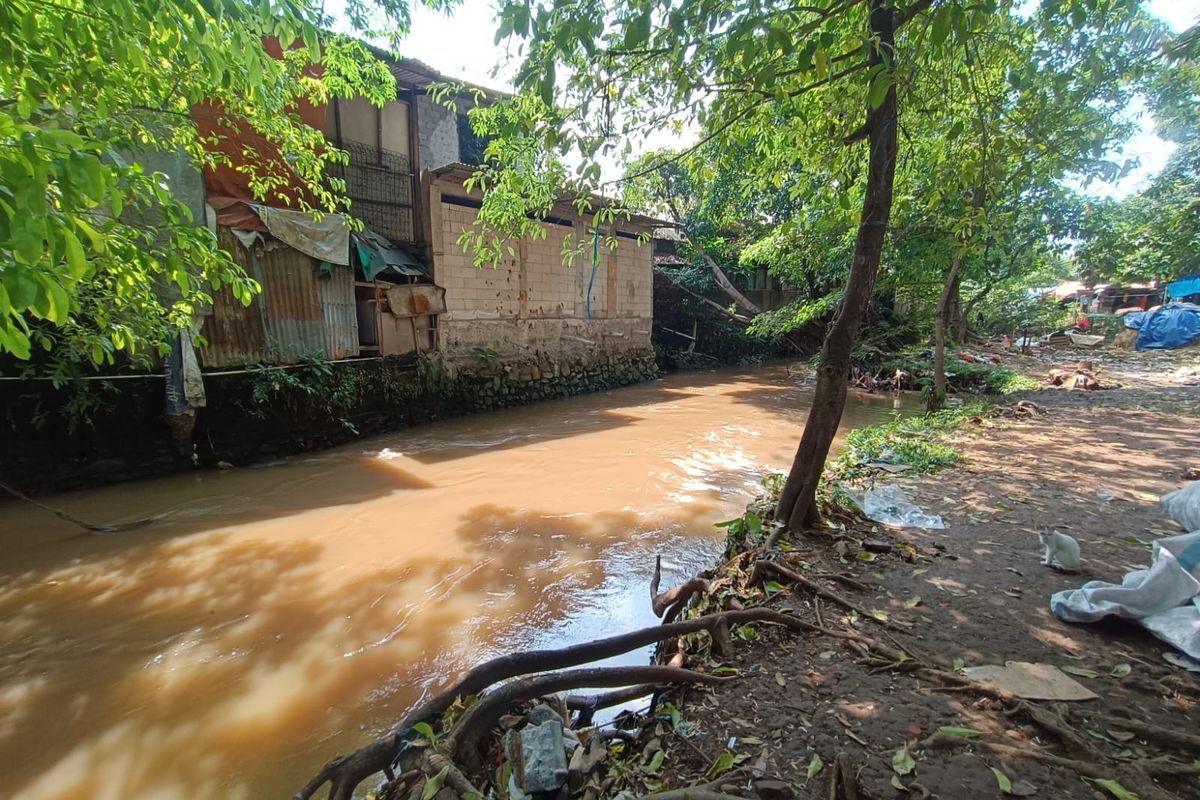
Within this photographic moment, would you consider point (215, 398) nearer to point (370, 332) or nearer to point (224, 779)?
point (370, 332)

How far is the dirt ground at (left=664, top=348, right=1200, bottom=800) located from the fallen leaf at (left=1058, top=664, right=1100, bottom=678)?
0.02m

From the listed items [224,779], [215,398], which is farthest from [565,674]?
[215,398]

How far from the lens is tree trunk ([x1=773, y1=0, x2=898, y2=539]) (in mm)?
3551

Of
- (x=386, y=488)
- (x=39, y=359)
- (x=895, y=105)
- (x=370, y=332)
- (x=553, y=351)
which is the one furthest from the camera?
(x=553, y=351)

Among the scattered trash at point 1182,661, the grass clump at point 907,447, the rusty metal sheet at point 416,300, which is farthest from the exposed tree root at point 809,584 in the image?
the rusty metal sheet at point 416,300

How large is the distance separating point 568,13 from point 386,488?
6.22m

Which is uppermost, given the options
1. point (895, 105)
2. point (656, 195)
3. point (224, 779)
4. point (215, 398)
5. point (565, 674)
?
point (895, 105)

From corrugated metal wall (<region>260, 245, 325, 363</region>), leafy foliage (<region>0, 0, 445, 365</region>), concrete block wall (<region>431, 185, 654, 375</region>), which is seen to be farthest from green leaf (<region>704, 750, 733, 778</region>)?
concrete block wall (<region>431, 185, 654, 375</region>)

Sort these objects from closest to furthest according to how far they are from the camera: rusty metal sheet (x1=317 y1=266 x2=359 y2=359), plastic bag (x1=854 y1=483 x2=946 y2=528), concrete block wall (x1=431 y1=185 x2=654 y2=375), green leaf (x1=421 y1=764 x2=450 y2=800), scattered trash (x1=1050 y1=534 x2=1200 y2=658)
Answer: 1. green leaf (x1=421 y1=764 x2=450 y2=800)
2. scattered trash (x1=1050 y1=534 x2=1200 y2=658)
3. plastic bag (x1=854 y1=483 x2=946 y2=528)
4. rusty metal sheet (x1=317 y1=266 x2=359 y2=359)
5. concrete block wall (x1=431 y1=185 x2=654 y2=375)

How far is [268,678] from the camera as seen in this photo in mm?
3488

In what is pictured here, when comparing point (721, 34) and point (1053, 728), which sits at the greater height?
point (721, 34)

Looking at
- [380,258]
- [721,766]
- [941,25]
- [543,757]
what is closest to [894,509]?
[721,766]

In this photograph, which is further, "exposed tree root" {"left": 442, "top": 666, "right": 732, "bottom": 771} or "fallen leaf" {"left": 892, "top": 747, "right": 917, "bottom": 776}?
"exposed tree root" {"left": 442, "top": 666, "right": 732, "bottom": 771}

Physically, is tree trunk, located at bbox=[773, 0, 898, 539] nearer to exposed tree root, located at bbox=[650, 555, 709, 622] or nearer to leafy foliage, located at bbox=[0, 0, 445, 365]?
exposed tree root, located at bbox=[650, 555, 709, 622]
